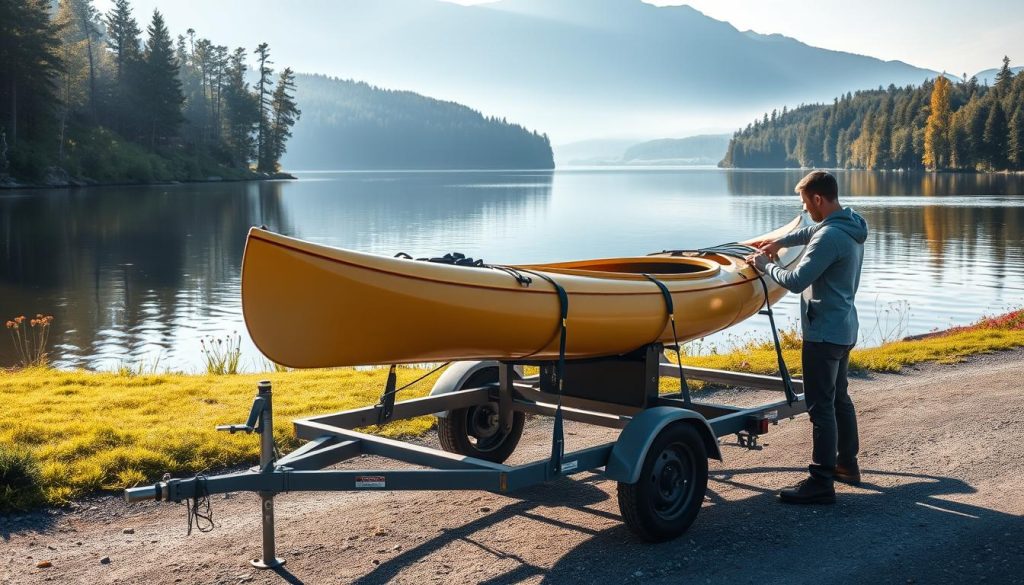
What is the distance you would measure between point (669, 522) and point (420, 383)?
18.2 feet

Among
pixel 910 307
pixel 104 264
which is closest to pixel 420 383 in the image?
pixel 910 307

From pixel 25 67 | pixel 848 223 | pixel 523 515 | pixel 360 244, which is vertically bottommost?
pixel 523 515

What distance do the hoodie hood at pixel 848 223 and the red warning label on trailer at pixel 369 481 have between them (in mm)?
3785

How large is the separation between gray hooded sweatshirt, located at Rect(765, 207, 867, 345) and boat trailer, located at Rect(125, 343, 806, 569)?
804mm

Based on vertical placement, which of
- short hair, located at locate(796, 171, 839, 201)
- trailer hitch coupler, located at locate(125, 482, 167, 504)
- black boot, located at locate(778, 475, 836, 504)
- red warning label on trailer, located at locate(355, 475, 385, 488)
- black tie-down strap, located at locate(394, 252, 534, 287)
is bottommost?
black boot, located at locate(778, 475, 836, 504)

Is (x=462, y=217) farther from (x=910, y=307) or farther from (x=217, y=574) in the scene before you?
(x=217, y=574)

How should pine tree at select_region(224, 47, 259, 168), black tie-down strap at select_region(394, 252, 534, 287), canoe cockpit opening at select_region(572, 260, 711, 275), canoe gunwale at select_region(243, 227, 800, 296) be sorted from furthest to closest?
1. pine tree at select_region(224, 47, 259, 168)
2. canoe cockpit opening at select_region(572, 260, 711, 275)
3. black tie-down strap at select_region(394, 252, 534, 287)
4. canoe gunwale at select_region(243, 227, 800, 296)

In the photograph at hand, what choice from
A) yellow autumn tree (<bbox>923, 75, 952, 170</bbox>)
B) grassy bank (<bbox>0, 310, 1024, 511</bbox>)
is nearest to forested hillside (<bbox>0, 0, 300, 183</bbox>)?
grassy bank (<bbox>0, 310, 1024, 511</bbox>)

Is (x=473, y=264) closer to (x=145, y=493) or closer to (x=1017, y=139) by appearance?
(x=145, y=493)

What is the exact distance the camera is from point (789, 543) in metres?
5.88

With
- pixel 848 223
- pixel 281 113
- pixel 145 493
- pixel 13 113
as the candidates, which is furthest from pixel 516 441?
pixel 281 113

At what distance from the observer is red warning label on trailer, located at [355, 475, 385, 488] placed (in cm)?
525

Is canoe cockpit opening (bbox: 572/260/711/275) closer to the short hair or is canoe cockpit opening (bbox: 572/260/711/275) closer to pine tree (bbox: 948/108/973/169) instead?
the short hair

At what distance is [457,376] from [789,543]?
9.72ft
